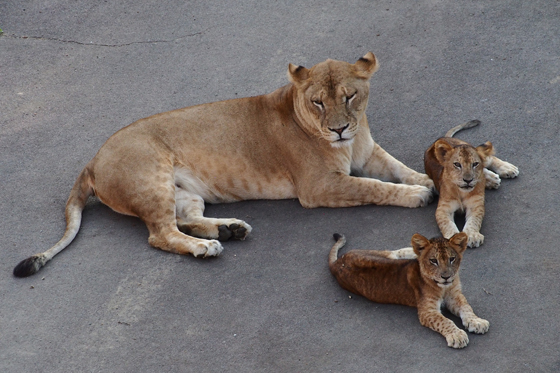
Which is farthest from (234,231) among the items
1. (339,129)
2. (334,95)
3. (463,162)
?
(463,162)

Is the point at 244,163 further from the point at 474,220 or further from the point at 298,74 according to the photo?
the point at 474,220

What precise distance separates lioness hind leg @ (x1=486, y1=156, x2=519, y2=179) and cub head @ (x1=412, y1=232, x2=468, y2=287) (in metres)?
1.56

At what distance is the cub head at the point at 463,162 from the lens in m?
5.05

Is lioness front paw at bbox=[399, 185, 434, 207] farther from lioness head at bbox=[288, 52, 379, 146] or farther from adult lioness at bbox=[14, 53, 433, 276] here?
lioness head at bbox=[288, 52, 379, 146]

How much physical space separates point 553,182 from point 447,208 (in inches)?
36.7

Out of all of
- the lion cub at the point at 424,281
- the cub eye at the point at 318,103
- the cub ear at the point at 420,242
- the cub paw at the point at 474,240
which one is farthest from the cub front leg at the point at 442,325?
the cub eye at the point at 318,103

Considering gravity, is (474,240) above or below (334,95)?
below

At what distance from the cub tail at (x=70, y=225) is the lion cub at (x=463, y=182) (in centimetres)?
285

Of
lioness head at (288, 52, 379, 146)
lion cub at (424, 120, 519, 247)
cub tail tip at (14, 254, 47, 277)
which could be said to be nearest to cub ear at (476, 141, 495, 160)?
lion cub at (424, 120, 519, 247)

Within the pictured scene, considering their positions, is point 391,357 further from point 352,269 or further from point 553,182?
point 553,182

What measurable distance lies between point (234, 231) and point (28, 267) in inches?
61.5

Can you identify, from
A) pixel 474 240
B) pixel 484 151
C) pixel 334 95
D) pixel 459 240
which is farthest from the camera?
pixel 334 95

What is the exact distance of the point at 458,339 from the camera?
13.6 ft

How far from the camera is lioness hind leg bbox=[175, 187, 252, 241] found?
5574mm
